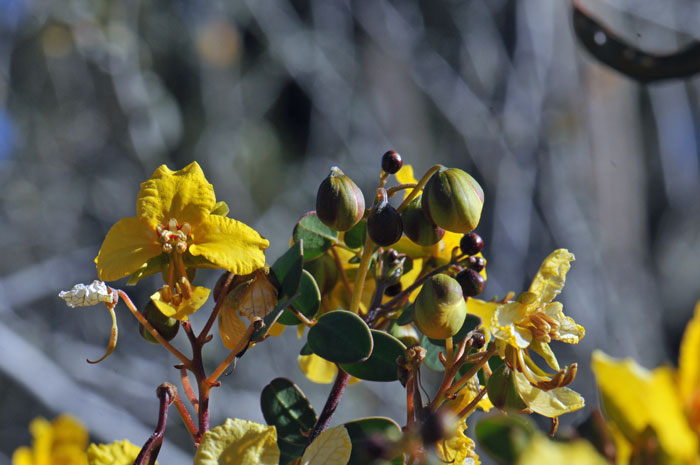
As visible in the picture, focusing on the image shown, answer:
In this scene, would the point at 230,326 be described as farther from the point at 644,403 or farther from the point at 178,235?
the point at 644,403

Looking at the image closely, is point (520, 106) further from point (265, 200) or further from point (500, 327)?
point (500, 327)

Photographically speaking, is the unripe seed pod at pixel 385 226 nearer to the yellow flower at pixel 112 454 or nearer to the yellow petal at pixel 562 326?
the yellow petal at pixel 562 326

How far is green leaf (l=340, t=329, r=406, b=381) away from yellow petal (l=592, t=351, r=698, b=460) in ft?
0.66

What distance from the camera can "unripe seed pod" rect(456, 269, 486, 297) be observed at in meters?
0.45

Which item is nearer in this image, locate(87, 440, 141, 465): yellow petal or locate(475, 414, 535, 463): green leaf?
locate(475, 414, 535, 463): green leaf

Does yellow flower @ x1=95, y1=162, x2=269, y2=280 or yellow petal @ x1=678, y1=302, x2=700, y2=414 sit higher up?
yellow petal @ x1=678, y1=302, x2=700, y2=414

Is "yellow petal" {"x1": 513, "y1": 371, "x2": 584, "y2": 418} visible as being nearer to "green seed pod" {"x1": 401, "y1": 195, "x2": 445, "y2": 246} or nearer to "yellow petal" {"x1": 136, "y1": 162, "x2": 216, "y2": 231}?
"green seed pod" {"x1": 401, "y1": 195, "x2": 445, "y2": 246}

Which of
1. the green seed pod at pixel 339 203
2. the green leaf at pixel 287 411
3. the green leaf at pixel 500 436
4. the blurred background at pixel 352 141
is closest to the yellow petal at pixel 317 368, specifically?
the green leaf at pixel 287 411

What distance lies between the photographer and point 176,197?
0.49 m

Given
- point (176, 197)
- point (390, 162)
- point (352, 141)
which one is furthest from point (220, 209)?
point (352, 141)

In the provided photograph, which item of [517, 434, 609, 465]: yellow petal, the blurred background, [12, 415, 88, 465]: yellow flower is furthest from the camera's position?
the blurred background

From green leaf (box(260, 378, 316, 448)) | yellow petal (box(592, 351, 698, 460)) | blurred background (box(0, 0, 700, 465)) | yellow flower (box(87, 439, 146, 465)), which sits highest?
yellow petal (box(592, 351, 698, 460))

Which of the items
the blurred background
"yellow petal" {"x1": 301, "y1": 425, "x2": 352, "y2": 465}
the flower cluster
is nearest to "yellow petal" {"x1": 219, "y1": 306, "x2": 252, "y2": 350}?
the flower cluster

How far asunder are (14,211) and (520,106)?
2.62m
